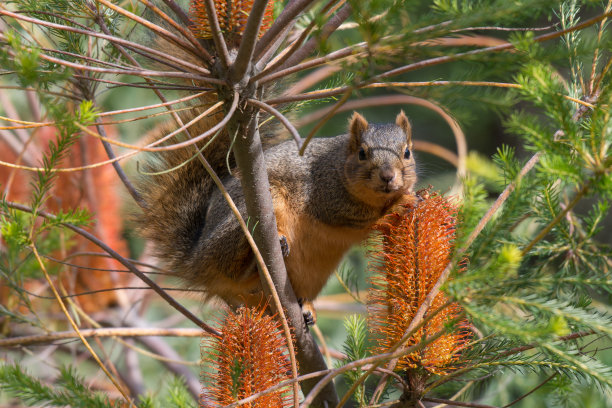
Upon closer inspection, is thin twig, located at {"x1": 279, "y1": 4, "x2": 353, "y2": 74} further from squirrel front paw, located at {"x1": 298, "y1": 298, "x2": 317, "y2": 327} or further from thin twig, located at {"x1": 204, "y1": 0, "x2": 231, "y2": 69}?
squirrel front paw, located at {"x1": 298, "y1": 298, "x2": 317, "y2": 327}

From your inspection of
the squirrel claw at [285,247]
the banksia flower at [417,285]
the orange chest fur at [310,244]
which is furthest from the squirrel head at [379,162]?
the banksia flower at [417,285]

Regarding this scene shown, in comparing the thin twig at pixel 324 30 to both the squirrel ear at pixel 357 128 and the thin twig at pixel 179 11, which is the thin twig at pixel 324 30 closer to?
the thin twig at pixel 179 11

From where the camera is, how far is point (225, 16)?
1.22 metres

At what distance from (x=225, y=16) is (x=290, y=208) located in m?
0.74

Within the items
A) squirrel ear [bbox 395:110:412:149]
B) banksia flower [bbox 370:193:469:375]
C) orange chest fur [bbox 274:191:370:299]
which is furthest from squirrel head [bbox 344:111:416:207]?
banksia flower [bbox 370:193:469:375]

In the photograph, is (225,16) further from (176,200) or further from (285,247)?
(176,200)

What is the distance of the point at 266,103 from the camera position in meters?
1.13

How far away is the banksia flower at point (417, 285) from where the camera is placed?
1146 millimetres

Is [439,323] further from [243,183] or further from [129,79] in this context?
[129,79]

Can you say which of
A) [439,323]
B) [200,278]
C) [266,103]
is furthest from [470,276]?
[200,278]

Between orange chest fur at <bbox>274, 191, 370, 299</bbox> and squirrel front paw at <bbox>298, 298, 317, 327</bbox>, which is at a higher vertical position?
orange chest fur at <bbox>274, 191, 370, 299</bbox>

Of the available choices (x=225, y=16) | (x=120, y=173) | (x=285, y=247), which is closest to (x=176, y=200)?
(x=120, y=173)

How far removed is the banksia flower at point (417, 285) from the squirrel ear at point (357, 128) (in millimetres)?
635

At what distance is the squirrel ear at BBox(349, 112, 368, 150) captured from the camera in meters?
1.85
